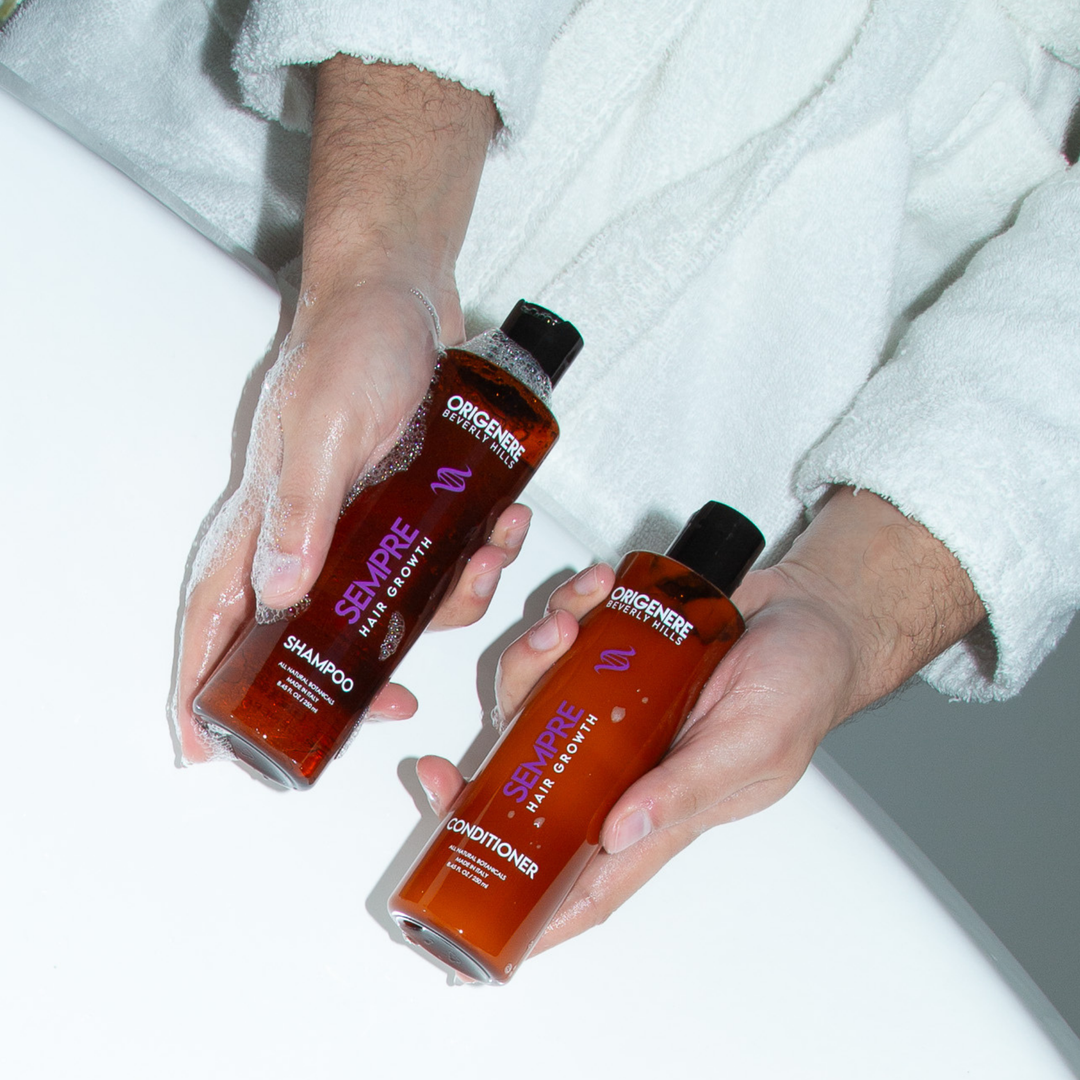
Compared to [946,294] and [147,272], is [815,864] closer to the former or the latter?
[946,294]

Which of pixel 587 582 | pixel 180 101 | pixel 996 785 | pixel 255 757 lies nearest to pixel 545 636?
pixel 587 582

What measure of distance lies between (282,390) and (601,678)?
195 mm

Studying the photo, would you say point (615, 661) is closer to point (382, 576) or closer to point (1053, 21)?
point (382, 576)

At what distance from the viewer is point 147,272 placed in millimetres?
525

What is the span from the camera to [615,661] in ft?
1.43

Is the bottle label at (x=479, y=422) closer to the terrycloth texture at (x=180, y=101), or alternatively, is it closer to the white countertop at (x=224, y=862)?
the white countertop at (x=224, y=862)

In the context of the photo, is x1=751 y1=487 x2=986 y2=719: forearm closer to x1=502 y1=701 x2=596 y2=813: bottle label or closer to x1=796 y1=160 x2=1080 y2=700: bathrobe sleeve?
x1=796 y1=160 x2=1080 y2=700: bathrobe sleeve

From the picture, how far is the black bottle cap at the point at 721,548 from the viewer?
46 cm

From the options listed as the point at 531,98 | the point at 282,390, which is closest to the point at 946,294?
the point at 531,98

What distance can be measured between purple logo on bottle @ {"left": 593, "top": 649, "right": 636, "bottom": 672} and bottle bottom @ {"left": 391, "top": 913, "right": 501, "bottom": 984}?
0.13m

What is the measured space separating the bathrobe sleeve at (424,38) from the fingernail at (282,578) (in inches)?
10.1

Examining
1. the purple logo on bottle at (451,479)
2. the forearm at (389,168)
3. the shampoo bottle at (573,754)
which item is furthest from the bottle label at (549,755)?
the forearm at (389,168)

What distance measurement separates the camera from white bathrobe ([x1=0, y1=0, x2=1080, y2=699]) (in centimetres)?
56

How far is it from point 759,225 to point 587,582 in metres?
0.30
